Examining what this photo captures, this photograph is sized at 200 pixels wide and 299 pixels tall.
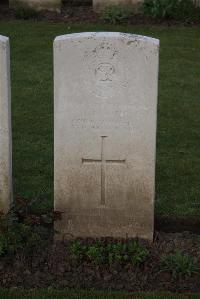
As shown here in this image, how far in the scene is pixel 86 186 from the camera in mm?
5766

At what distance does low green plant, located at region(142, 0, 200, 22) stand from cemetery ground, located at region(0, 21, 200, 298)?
0.65 metres

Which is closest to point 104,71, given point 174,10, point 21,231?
point 21,231

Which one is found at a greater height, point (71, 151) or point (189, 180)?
point (71, 151)

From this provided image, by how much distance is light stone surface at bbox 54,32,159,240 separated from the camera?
17.9 ft

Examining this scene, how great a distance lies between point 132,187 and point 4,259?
103 centimetres

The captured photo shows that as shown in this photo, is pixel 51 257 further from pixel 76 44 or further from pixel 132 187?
pixel 76 44

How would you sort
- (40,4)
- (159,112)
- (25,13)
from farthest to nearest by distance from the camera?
(40,4) → (25,13) → (159,112)

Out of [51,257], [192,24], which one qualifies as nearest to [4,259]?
[51,257]

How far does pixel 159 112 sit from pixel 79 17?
16.7ft

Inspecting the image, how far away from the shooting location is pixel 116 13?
1364 cm

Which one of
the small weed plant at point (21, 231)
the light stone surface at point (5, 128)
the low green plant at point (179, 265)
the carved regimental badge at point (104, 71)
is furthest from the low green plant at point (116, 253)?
the carved regimental badge at point (104, 71)

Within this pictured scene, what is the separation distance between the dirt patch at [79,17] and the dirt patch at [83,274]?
27.5ft

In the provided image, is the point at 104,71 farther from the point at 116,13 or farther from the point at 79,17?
the point at 79,17

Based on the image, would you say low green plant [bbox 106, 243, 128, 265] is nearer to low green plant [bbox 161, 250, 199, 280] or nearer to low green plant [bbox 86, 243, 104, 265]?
low green plant [bbox 86, 243, 104, 265]
